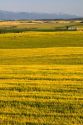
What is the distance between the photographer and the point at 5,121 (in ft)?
35.8

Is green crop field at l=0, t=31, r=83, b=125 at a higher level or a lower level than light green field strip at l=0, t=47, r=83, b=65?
higher

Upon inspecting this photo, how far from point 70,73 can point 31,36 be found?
6443 centimetres

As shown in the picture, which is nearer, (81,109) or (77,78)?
(81,109)

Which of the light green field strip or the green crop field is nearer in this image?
the green crop field

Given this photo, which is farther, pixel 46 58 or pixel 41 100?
pixel 46 58

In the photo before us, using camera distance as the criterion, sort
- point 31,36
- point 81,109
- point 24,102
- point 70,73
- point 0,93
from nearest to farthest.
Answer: point 81,109
point 24,102
point 0,93
point 70,73
point 31,36

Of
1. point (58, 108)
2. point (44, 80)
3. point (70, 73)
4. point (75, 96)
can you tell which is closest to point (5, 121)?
point (58, 108)

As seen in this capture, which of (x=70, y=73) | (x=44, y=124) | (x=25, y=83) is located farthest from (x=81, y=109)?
(x=70, y=73)

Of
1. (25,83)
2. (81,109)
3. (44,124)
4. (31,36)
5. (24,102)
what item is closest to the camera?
(44,124)

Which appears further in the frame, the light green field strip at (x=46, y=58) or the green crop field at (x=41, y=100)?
the light green field strip at (x=46, y=58)

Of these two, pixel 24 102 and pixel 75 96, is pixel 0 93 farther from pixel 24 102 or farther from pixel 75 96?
pixel 75 96

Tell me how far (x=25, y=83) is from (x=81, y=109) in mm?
5486

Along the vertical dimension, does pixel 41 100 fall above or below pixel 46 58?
above

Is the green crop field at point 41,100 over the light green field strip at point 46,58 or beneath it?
Result: over
